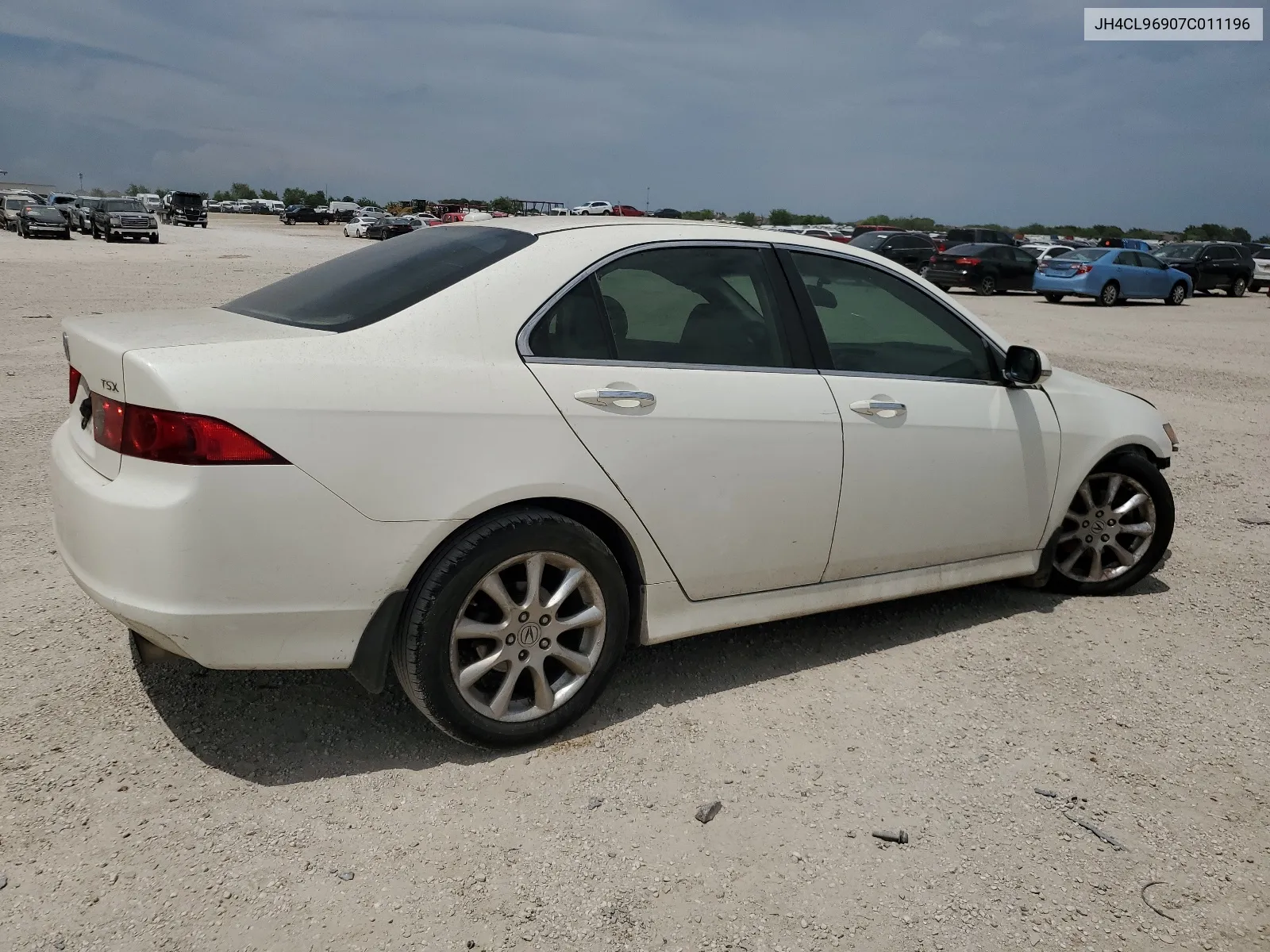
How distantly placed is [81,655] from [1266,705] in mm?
4505

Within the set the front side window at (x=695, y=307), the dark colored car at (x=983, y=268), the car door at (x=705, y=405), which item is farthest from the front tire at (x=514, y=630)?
the dark colored car at (x=983, y=268)

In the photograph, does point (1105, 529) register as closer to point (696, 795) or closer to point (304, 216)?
point (696, 795)

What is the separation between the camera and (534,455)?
3.16 meters

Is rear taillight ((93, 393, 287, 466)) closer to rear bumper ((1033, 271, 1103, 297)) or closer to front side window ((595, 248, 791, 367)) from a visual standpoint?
front side window ((595, 248, 791, 367))

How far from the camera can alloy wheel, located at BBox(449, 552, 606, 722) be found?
3182 millimetres

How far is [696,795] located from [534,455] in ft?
3.81

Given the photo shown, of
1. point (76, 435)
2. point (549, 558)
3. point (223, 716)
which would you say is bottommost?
point (223, 716)

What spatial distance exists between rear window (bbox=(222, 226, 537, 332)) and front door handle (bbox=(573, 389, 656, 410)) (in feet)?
1.79

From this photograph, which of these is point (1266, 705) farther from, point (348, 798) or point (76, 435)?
point (76, 435)

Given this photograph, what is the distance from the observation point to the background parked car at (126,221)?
127ft

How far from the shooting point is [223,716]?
137 inches

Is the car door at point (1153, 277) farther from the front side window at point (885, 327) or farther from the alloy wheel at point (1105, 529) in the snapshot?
the front side window at point (885, 327)

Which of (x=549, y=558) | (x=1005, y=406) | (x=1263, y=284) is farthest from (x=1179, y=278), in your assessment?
(x=549, y=558)

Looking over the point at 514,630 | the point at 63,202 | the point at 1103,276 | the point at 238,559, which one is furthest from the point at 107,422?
the point at 63,202
